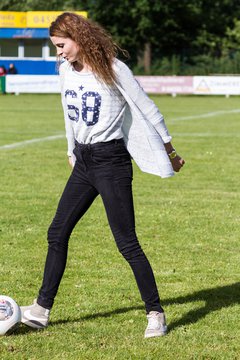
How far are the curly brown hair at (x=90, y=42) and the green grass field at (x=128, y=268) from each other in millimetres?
1725

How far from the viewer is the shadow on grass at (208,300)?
6.10 meters

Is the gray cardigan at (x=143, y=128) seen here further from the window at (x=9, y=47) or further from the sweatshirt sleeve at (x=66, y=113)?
the window at (x=9, y=47)

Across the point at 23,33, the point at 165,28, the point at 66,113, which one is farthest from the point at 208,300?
the point at 165,28

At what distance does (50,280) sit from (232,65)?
167ft

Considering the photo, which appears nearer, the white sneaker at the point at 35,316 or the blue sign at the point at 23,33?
the white sneaker at the point at 35,316

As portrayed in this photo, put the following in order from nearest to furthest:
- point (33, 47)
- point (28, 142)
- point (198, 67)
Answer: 1. point (28, 142)
2. point (198, 67)
3. point (33, 47)

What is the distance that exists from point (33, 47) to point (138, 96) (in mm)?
58332

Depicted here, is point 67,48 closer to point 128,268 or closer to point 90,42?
point 90,42

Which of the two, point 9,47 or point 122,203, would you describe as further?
point 9,47

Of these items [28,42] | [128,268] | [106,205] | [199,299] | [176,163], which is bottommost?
[28,42]

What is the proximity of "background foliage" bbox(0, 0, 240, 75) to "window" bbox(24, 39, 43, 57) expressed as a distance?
14.0 ft

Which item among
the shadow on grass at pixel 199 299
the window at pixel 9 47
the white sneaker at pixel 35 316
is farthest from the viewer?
the window at pixel 9 47

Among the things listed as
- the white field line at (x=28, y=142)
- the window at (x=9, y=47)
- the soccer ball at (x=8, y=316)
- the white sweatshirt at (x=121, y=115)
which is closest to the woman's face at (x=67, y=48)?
the white sweatshirt at (x=121, y=115)

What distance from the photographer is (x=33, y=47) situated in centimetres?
6250
